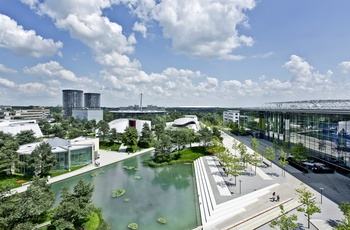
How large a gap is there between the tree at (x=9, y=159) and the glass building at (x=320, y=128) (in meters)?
32.7

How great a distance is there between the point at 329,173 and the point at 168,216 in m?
17.0

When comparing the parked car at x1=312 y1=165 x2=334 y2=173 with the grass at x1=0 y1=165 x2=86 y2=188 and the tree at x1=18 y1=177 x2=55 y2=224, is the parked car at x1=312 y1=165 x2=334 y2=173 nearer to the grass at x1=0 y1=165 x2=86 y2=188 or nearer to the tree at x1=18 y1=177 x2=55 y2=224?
the tree at x1=18 y1=177 x2=55 y2=224

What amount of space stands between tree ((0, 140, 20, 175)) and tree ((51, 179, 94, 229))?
14249 mm

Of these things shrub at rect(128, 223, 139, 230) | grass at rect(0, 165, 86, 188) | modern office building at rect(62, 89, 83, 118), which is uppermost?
modern office building at rect(62, 89, 83, 118)

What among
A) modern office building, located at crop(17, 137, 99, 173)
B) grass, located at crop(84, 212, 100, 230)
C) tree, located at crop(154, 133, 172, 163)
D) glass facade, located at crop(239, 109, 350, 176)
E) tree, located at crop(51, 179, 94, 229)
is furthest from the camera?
tree, located at crop(154, 133, 172, 163)

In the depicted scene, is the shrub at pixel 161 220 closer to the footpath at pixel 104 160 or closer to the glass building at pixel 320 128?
the footpath at pixel 104 160

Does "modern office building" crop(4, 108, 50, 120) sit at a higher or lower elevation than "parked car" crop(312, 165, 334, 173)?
higher

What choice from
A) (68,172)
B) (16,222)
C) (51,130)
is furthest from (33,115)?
(16,222)

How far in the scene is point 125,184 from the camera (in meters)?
21.1

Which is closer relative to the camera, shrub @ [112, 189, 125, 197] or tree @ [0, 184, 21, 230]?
tree @ [0, 184, 21, 230]

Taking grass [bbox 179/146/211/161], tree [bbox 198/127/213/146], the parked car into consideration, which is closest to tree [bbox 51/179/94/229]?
grass [bbox 179/146/211/161]

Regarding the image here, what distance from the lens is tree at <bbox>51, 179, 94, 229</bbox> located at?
10999 mm

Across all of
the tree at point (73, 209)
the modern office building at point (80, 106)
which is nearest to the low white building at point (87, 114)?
the modern office building at point (80, 106)

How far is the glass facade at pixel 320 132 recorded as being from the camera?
1998cm
